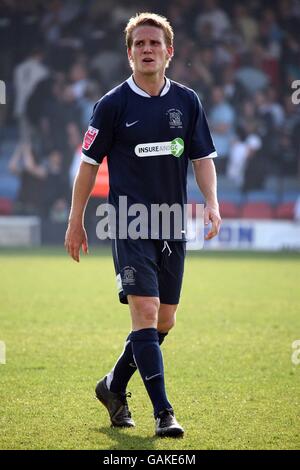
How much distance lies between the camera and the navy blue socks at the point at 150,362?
16.8 feet

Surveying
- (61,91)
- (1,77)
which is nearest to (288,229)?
(61,91)

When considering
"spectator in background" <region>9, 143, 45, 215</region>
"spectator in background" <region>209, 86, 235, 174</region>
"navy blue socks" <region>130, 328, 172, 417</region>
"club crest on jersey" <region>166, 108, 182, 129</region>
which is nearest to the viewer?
"navy blue socks" <region>130, 328, 172, 417</region>

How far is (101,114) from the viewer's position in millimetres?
5254

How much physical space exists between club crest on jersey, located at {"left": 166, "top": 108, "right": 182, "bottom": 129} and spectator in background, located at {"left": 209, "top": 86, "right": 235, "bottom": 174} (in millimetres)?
16552

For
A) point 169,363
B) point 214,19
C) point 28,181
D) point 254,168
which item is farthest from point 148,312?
point 214,19

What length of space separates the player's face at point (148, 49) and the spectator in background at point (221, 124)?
655 inches

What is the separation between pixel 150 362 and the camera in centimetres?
516

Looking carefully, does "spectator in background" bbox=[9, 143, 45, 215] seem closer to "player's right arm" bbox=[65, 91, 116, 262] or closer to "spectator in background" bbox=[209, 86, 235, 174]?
"spectator in background" bbox=[209, 86, 235, 174]

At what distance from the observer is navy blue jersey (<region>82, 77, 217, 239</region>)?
17.3 ft

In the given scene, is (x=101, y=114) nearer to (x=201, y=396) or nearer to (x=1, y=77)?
(x=201, y=396)

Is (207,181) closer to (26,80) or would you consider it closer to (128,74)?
(128,74)

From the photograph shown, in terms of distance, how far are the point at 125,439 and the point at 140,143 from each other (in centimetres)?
160

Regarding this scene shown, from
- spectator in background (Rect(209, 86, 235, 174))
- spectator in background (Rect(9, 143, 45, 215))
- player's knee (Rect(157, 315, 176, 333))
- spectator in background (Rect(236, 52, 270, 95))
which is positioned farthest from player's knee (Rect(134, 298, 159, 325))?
spectator in background (Rect(236, 52, 270, 95))

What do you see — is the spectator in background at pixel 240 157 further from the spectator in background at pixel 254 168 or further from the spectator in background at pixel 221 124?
the spectator in background at pixel 221 124
